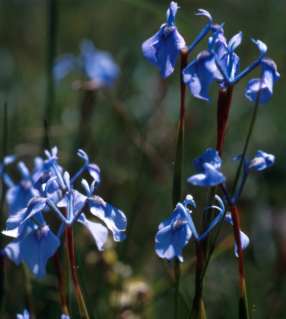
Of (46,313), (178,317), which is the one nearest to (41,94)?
(46,313)

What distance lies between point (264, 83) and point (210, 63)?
10 centimetres

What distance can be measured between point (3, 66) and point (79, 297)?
3.02 m

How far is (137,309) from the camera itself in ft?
5.59

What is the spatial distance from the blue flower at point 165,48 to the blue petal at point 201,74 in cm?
6

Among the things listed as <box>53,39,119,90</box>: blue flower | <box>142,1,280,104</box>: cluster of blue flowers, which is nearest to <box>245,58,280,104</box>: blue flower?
<box>142,1,280,104</box>: cluster of blue flowers

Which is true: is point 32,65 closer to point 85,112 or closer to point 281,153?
point 281,153

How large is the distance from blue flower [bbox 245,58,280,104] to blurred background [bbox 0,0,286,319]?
1.11 ft

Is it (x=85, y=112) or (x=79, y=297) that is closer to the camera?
(x=79, y=297)

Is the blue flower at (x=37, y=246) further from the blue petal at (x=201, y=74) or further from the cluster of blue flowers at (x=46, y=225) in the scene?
the blue petal at (x=201, y=74)

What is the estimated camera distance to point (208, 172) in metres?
1.02

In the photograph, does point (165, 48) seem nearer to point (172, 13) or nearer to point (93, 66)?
point (172, 13)

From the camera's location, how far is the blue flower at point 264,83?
114 centimetres

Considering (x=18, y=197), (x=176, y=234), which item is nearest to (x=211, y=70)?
(x=176, y=234)

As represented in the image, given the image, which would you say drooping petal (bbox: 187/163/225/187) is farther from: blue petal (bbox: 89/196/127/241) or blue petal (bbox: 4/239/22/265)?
blue petal (bbox: 4/239/22/265)
